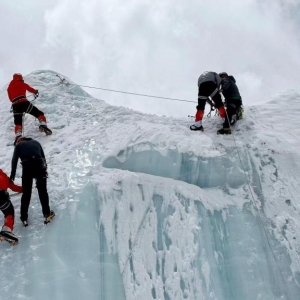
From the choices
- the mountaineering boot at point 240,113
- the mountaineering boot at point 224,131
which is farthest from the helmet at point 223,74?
the mountaineering boot at point 224,131

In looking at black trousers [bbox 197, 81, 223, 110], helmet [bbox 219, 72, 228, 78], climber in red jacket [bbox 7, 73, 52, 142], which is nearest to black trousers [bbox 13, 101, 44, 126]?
climber in red jacket [bbox 7, 73, 52, 142]

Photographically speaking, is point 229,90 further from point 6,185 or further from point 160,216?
point 6,185

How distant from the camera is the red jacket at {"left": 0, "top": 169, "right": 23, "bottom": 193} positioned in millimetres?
5158

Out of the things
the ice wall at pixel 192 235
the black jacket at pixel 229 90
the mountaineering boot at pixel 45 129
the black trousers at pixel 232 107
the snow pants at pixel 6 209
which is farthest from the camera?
the black jacket at pixel 229 90

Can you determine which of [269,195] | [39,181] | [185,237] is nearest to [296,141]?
[269,195]

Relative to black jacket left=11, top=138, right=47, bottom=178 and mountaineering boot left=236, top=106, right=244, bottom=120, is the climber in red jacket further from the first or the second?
mountaineering boot left=236, top=106, right=244, bottom=120

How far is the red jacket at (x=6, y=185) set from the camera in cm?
516

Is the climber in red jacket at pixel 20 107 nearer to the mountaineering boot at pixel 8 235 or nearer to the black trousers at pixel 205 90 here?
the mountaineering boot at pixel 8 235

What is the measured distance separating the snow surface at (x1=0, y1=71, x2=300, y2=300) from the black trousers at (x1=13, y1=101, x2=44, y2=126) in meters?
0.34

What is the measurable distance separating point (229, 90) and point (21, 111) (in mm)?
4055

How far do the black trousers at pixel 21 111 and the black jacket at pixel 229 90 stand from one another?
3623 millimetres

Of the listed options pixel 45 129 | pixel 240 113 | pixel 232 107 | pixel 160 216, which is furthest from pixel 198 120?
pixel 45 129

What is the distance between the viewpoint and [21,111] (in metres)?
7.34

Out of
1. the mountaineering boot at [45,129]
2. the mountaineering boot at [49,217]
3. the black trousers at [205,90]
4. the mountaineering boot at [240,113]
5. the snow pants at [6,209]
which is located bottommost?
the mountaineering boot at [49,217]
